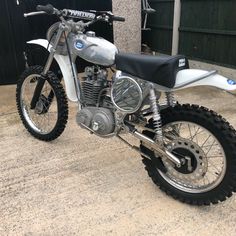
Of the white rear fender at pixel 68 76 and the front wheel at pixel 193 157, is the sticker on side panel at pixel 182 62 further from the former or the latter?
the white rear fender at pixel 68 76

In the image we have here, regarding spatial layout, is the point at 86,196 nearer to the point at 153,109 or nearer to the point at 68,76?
the point at 153,109

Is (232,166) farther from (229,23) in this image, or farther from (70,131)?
(229,23)

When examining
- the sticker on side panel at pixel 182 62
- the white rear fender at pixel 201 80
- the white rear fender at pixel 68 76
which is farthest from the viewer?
the white rear fender at pixel 68 76

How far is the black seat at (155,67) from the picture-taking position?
1.86 meters

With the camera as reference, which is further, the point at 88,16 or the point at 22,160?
the point at 22,160

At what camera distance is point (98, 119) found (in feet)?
7.57

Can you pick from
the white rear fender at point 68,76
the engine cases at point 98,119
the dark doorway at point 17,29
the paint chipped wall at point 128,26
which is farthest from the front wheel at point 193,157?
the paint chipped wall at point 128,26

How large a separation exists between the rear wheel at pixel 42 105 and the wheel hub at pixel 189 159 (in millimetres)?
1109

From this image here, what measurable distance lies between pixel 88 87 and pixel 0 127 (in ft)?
4.63

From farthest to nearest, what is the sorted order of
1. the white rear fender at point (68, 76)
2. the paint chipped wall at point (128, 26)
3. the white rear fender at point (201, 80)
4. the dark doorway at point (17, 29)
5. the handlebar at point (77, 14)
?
the paint chipped wall at point (128, 26)
the dark doorway at point (17, 29)
the white rear fender at point (68, 76)
the handlebar at point (77, 14)
the white rear fender at point (201, 80)

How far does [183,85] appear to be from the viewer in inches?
73.3

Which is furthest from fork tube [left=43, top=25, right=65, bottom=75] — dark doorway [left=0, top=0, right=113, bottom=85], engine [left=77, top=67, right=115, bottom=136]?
dark doorway [left=0, top=0, right=113, bottom=85]

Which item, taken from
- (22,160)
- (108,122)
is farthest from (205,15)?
(22,160)

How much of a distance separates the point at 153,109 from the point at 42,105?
4.27ft
